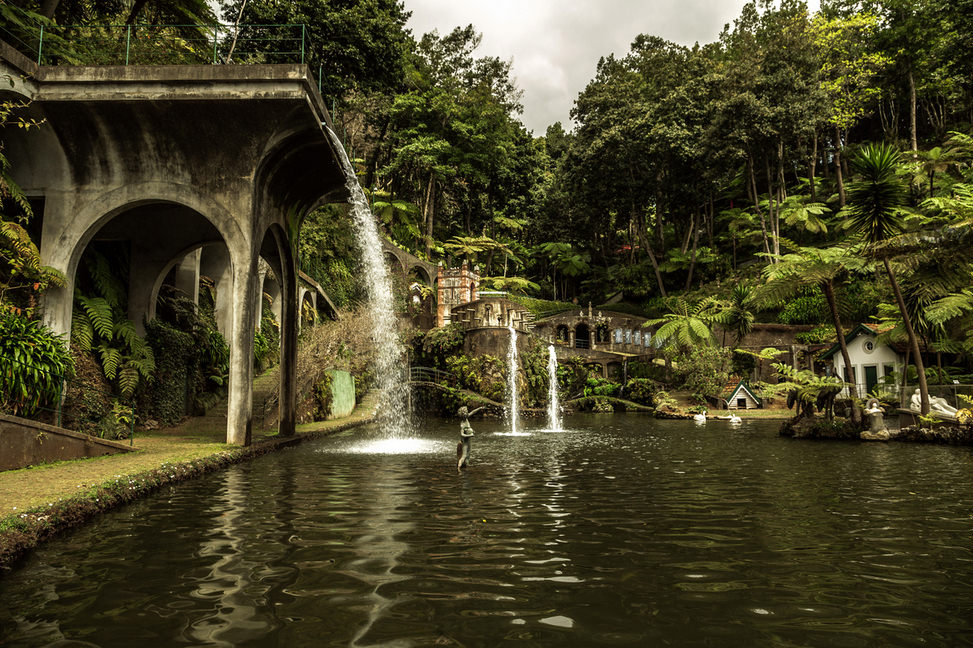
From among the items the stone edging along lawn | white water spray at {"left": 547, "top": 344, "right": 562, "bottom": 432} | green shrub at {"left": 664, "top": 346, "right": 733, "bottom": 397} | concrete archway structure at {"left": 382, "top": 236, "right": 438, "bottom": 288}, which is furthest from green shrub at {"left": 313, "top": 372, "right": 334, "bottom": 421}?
concrete archway structure at {"left": 382, "top": 236, "right": 438, "bottom": 288}

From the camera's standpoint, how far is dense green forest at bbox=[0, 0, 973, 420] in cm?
1841

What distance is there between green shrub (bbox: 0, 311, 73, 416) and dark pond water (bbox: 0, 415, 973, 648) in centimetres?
409

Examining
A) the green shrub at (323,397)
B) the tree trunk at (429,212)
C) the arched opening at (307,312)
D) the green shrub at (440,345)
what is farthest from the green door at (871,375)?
the tree trunk at (429,212)

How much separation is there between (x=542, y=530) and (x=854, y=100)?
45.7 meters

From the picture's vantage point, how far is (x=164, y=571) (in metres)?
4.54

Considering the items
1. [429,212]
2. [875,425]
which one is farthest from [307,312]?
[875,425]

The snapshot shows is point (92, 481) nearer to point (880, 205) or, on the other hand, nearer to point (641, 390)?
point (880, 205)

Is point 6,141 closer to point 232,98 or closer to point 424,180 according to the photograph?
point 232,98

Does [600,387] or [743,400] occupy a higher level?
[600,387]

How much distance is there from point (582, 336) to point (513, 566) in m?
43.2

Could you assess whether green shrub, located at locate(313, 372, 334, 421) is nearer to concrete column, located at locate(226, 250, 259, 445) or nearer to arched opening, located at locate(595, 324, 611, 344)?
concrete column, located at locate(226, 250, 259, 445)

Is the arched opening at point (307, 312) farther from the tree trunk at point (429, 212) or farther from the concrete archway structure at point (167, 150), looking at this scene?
the tree trunk at point (429, 212)

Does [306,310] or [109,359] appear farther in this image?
[306,310]

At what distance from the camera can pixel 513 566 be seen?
464 centimetres
